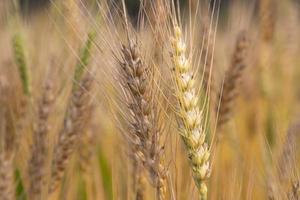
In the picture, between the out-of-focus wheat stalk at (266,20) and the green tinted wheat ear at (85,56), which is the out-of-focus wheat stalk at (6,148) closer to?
the green tinted wheat ear at (85,56)

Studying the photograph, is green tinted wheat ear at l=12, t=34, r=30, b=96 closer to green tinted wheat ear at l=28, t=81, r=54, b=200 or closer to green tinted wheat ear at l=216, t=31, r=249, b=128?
green tinted wheat ear at l=28, t=81, r=54, b=200

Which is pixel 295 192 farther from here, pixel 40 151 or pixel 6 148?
pixel 6 148

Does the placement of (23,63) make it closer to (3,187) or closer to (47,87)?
(47,87)

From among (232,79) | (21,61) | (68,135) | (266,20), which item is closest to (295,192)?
(68,135)

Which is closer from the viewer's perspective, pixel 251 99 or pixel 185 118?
pixel 185 118

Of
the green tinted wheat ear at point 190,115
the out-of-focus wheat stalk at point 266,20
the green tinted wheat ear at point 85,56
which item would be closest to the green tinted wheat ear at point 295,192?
the green tinted wheat ear at point 190,115

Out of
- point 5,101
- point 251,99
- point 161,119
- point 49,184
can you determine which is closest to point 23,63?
point 5,101

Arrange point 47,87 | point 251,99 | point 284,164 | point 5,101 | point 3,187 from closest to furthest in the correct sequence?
point 284,164, point 3,187, point 47,87, point 5,101, point 251,99
